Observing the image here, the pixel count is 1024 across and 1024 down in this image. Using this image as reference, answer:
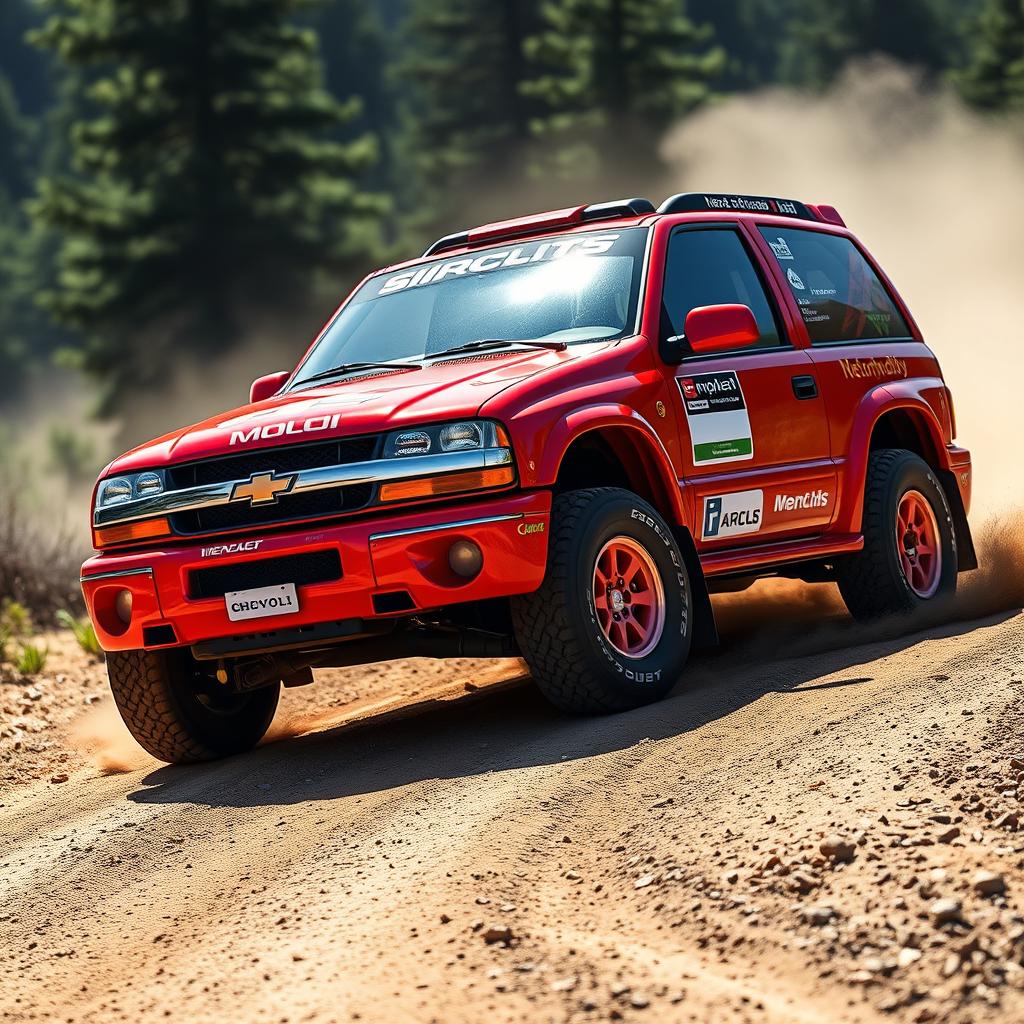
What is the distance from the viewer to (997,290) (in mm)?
26781

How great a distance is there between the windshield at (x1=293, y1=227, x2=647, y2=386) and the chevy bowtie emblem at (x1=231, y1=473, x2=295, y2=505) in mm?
A: 1216

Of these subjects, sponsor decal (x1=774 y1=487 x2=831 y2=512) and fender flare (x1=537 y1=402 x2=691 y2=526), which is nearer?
fender flare (x1=537 y1=402 x2=691 y2=526)

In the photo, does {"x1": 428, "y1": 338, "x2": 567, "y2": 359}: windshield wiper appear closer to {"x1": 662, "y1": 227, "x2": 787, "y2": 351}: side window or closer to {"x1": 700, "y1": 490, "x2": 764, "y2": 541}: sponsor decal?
{"x1": 662, "y1": 227, "x2": 787, "y2": 351}: side window

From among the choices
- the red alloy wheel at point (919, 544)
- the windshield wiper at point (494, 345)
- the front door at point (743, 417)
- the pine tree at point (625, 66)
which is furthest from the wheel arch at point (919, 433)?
the pine tree at point (625, 66)

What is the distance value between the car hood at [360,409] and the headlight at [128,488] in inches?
1.6

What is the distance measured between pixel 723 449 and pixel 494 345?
1.00m

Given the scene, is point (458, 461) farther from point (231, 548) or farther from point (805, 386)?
point (805, 386)

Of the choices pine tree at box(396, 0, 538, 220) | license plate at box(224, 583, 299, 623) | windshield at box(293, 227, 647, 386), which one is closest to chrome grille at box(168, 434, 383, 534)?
license plate at box(224, 583, 299, 623)

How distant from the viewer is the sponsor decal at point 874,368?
309 inches

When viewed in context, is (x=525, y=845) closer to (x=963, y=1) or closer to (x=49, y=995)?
(x=49, y=995)

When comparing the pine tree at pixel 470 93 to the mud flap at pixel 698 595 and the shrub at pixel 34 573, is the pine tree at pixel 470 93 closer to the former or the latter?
the shrub at pixel 34 573

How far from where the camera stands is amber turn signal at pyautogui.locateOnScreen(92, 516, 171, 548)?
20.7 feet

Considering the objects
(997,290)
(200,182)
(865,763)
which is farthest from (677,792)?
(200,182)

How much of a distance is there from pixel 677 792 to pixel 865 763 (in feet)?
1.75
